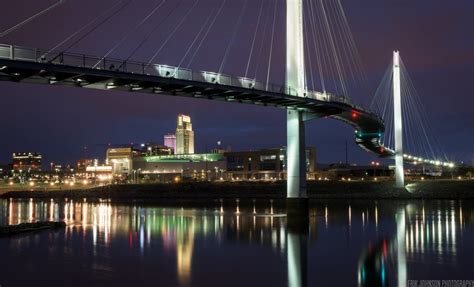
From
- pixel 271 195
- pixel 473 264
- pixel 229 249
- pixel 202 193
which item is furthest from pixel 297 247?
pixel 202 193

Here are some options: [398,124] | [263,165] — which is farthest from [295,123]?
[263,165]

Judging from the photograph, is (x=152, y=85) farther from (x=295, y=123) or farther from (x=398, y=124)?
(x=398, y=124)

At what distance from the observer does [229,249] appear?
1433 inches

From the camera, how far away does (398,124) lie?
98125 mm

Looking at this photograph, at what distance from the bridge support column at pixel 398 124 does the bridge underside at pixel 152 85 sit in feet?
115

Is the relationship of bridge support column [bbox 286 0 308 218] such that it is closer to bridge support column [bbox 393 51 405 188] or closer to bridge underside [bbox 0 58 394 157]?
bridge underside [bbox 0 58 394 157]

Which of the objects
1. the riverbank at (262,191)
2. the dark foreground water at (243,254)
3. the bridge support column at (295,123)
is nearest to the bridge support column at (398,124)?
the riverbank at (262,191)

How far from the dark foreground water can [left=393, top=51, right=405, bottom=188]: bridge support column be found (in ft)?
147

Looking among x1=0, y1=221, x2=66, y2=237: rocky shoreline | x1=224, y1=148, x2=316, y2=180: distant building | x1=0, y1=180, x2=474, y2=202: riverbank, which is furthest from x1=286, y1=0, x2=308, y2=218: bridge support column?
x1=224, y1=148, x2=316, y2=180: distant building

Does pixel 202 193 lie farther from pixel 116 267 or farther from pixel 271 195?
pixel 116 267

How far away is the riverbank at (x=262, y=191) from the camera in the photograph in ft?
333

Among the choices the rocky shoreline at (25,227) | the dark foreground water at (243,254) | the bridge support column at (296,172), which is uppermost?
the bridge support column at (296,172)

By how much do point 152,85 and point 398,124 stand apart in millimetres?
65160

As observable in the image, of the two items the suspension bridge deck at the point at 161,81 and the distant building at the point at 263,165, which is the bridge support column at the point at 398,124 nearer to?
the suspension bridge deck at the point at 161,81
